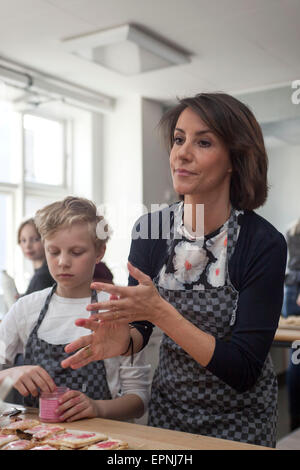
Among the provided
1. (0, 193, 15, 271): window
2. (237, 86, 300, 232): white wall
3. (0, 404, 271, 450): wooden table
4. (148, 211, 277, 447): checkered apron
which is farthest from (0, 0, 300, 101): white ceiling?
(0, 404, 271, 450): wooden table

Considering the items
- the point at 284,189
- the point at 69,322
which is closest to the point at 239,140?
the point at 69,322

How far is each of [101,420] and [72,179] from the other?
470 cm

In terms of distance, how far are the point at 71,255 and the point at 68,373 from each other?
0.28 metres

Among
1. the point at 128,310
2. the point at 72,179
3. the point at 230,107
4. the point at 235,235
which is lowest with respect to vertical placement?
the point at 128,310

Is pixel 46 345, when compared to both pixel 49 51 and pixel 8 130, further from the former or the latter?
pixel 8 130

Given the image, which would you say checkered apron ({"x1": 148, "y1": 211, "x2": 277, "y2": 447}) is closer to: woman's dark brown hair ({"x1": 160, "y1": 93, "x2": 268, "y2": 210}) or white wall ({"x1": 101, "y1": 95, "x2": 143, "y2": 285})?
woman's dark brown hair ({"x1": 160, "y1": 93, "x2": 268, "y2": 210})

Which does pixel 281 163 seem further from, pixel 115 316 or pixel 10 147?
pixel 115 316

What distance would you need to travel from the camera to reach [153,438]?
0.97m

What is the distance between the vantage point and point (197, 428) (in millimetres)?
1127

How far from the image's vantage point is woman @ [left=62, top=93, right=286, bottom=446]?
3.39ft

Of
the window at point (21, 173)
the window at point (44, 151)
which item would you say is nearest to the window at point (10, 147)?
the window at point (21, 173)

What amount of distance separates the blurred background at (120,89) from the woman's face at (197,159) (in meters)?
2.50

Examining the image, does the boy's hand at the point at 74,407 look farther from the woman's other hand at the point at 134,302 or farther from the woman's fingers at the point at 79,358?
the woman's other hand at the point at 134,302
